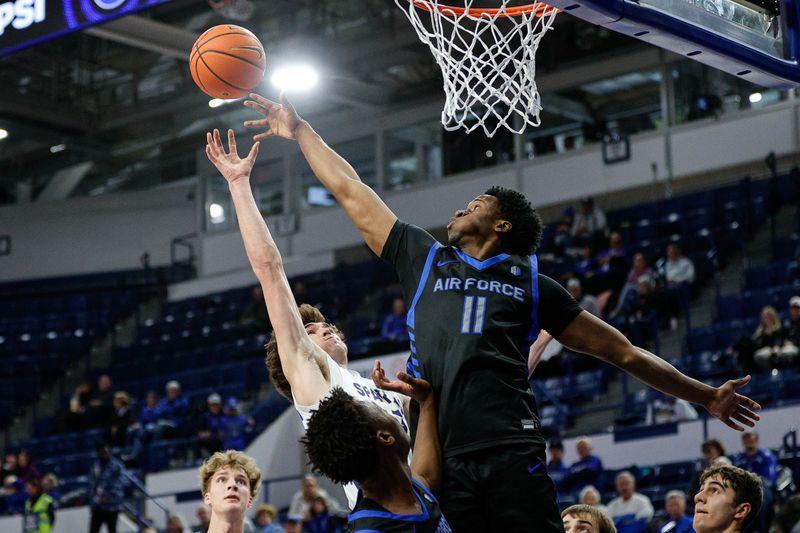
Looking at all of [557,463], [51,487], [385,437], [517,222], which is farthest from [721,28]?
[51,487]

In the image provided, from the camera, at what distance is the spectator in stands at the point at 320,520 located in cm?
1255

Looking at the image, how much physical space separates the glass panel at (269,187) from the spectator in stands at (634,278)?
32.4 ft

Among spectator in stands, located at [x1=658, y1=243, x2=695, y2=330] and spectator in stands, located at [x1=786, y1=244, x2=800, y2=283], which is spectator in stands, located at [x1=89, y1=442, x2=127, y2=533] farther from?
spectator in stands, located at [x1=786, y1=244, x2=800, y2=283]

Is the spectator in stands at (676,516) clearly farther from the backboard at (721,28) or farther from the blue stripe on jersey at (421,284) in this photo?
the blue stripe on jersey at (421,284)

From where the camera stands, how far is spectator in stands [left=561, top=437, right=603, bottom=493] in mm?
11891

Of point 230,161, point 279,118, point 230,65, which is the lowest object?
point 230,161

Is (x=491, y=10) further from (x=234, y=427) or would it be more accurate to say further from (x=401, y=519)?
(x=234, y=427)

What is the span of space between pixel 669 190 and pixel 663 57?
2.05 m

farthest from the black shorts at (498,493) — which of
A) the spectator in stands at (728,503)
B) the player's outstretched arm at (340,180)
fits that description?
the spectator in stands at (728,503)

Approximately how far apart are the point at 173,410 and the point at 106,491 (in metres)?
2.24

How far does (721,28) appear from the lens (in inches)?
223

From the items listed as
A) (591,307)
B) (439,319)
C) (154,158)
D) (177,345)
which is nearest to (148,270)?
(154,158)

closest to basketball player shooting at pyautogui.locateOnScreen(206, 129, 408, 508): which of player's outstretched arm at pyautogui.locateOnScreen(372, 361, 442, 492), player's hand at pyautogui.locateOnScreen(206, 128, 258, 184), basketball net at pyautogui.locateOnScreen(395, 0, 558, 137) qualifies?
player's hand at pyautogui.locateOnScreen(206, 128, 258, 184)

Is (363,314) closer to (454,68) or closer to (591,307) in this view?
(591,307)
